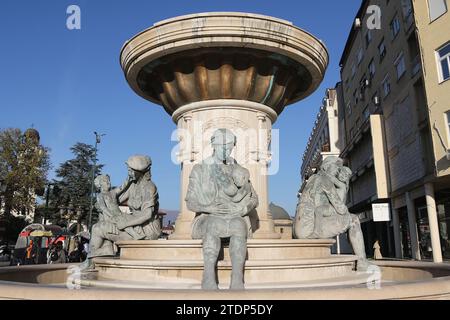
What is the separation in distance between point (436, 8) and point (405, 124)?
19.7 feet

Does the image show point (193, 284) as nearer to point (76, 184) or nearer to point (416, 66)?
point (416, 66)

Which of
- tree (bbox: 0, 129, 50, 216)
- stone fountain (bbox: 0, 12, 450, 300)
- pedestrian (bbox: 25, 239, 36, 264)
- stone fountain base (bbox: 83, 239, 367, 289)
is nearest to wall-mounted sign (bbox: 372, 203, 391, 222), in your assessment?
stone fountain (bbox: 0, 12, 450, 300)

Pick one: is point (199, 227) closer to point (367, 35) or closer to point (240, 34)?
point (240, 34)

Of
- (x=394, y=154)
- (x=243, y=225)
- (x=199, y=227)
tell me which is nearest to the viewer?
(x=243, y=225)

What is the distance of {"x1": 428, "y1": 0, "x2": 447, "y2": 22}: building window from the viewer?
671 inches

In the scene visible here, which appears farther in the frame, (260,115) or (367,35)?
(367,35)

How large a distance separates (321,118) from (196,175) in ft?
139

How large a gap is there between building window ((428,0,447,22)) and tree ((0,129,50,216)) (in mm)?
29740

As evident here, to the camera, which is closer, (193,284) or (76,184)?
(193,284)

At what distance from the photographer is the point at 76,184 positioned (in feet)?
139

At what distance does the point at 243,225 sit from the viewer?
13.7 ft

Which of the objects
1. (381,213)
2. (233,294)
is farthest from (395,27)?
(233,294)

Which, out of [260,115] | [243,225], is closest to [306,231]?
[243,225]

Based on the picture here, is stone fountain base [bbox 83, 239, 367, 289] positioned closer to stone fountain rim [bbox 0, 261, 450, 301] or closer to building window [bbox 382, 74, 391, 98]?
stone fountain rim [bbox 0, 261, 450, 301]
